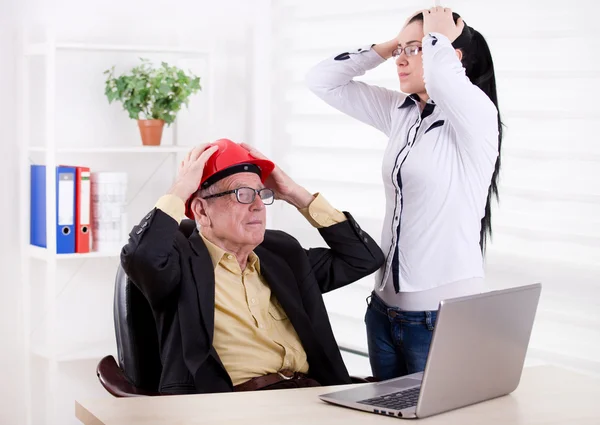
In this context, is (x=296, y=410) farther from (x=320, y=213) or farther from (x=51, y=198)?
(x=51, y=198)

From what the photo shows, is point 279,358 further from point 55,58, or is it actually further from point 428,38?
point 55,58

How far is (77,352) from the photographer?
4016mm

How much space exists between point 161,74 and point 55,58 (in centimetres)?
45

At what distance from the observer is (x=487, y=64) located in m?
2.77

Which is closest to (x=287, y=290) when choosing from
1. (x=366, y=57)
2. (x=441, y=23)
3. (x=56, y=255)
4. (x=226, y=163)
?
(x=226, y=163)

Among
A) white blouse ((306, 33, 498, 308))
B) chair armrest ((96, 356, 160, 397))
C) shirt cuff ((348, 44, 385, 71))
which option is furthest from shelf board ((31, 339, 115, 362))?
shirt cuff ((348, 44, 385, 71))

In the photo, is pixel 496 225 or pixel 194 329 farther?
pixel 496 225

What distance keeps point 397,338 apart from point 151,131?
1.83 meters

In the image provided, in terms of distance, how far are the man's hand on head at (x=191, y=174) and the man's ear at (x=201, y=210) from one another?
7 centimetres

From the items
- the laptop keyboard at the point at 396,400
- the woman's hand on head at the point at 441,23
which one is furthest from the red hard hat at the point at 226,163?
the laptop keyboard at the point at 396,400

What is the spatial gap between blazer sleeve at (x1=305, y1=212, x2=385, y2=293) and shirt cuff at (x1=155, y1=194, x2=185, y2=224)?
54 cm

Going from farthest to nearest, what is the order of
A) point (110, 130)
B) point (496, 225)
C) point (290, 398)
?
1. point (110, 130)
2. point (496, 225)
3. point (290, 398)

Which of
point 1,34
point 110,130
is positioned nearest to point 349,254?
point 110,130

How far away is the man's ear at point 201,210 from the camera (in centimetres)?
277
